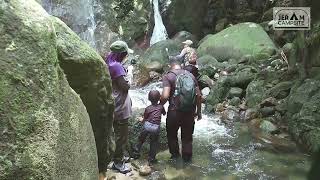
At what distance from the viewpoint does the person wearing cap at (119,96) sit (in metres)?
5.11

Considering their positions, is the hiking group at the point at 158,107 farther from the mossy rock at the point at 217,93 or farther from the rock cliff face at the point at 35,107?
the mossy rock at the point at 217,93

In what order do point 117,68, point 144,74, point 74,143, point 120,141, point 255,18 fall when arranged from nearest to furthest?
point 74,143 → point 117,68 → point 120,141 → point 144,74 → point 255,18

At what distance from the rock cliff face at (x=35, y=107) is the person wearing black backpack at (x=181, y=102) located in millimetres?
Result: 2299

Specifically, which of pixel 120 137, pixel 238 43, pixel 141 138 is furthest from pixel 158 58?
pixel 120 137

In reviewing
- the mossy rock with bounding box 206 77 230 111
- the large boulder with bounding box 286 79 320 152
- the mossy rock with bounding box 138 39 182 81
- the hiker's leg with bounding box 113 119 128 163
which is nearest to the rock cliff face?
the hiker's leg with bounding box 113 119 128 163

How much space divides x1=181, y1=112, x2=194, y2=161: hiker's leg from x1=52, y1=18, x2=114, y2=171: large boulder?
136cm

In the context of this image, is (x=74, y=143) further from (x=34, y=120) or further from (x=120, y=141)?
(x=120, y=141)

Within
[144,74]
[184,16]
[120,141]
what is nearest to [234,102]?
[144,74]

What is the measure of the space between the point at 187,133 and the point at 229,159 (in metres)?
1.00

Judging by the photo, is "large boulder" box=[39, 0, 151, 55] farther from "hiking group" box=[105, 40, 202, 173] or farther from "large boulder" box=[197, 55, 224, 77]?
"hiking group" box=[105, 40, 202, 173]

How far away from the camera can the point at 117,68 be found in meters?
5.10

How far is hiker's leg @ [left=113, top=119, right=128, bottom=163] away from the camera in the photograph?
5.36 meters

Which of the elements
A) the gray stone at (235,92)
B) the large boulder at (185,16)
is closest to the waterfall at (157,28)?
the large boulder at (185,16)

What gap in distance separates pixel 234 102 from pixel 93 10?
33.1 feet
